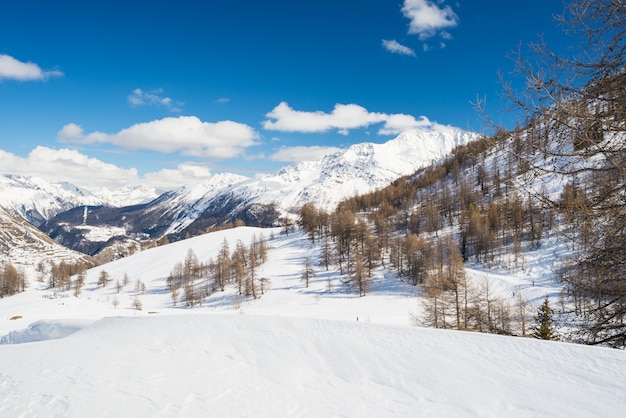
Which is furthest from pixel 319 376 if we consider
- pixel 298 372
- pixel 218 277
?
pixel 218 277

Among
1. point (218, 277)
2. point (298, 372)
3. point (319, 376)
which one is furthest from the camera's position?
point (218, 277)

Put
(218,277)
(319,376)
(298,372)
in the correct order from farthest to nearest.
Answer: (218,277), (298,372), (319,376)

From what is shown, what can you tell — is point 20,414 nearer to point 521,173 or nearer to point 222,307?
point 521,173

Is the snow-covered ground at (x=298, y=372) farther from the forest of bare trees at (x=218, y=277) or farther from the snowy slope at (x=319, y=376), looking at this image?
the forest of bare trees at (x=218, y=277)

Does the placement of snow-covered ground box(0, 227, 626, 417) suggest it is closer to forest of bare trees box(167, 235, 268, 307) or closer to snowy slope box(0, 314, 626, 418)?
snowy slope box(0, 314, 626, 418)

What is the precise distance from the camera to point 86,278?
104 meters

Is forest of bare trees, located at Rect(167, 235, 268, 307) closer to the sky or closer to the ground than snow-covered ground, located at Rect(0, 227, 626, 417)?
closer to the ground

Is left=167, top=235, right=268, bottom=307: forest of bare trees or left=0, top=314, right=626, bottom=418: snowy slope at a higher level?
left=0, top=314, right=626, bottom=418: snowy slope

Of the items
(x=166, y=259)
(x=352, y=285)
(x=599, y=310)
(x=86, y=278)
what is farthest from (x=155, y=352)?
(x=86, y=278)

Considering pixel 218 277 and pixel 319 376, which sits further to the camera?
pixel 218 277

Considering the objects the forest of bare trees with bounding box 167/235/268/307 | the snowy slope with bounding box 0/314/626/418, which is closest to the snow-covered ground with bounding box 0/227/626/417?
the snowy slope with bounding box 0/314/626/418

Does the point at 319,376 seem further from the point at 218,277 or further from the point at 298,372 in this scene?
the point at 218,277

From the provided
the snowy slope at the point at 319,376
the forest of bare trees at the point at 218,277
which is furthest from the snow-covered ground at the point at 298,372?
the forest of bare trees at the point at 218,277

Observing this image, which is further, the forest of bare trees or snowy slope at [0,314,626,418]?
the forest of bare trees
